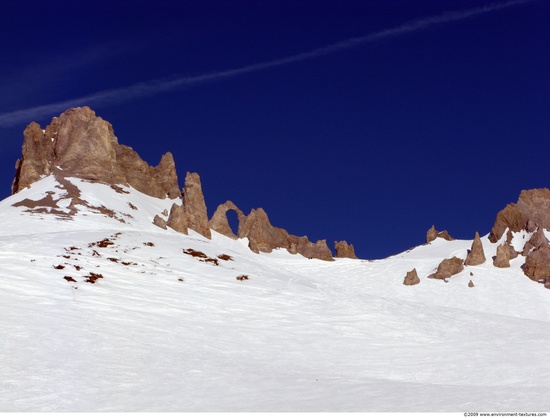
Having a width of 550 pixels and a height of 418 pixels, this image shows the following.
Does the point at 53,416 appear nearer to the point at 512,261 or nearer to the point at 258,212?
the point at 512,261

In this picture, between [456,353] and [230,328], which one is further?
[230,328]

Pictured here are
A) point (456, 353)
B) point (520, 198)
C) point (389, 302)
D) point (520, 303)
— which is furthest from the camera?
point (520, 198)

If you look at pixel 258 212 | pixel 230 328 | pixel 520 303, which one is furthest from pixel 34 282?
pixel 258 212

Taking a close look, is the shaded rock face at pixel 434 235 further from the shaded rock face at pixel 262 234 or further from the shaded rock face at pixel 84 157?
the shaded rock face at pixel 84 157

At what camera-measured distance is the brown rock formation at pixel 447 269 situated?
283ft

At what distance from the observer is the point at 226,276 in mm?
43594

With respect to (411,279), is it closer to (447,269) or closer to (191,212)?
(447,269)

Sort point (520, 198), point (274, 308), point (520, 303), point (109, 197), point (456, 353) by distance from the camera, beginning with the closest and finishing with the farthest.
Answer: point (456, 353), point (274, 308), point (520, 303), point (109, 197), point (520, 198)

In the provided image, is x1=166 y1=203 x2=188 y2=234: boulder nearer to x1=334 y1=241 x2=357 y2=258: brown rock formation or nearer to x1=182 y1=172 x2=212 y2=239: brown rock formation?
x1=182 y1=172 x2=212 y2=239: brown rock formation

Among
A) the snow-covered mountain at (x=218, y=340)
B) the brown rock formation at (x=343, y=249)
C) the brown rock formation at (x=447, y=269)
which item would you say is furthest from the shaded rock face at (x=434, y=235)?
→ the snow-covered mountain at (x=218, y=340)

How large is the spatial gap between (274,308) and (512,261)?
6841cm

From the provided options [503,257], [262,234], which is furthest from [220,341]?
[262,234]

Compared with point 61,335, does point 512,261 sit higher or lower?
higher

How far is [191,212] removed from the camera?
332ft
